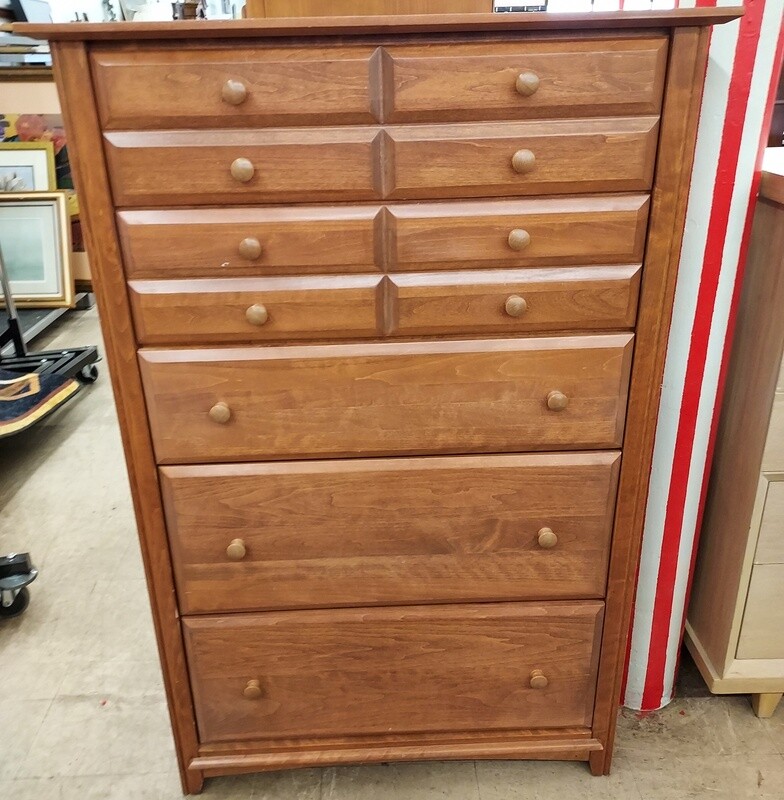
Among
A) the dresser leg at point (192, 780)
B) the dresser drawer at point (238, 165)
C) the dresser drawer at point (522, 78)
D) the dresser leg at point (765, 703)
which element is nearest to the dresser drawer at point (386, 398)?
the dresser drawer at point (238, 165)

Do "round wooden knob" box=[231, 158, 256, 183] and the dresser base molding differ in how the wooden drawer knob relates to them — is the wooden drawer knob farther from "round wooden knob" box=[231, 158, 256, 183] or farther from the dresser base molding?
the dresser base molding

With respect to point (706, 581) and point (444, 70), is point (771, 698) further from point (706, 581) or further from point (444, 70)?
point (444, 70)

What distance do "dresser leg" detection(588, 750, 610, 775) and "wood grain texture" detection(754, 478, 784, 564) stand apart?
0.49 meters

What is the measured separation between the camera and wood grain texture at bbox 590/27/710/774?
3.34 ft

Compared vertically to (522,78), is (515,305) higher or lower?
lower

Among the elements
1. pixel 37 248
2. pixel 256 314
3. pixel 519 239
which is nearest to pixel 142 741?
pixel 256 314

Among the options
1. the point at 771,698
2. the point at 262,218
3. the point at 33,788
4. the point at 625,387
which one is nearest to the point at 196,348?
the point at 262,218

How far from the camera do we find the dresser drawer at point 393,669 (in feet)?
4.36

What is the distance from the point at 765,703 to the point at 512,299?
1.12 metres

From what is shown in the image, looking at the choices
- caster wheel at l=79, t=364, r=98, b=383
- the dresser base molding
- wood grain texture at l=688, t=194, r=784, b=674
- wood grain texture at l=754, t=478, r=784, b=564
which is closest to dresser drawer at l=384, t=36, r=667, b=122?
wood grain texture at l=688, t=194, r=784, b=674

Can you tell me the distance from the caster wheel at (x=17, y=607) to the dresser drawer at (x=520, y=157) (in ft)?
5.09

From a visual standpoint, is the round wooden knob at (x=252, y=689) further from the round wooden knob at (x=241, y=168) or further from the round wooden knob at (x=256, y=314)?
the round wooden knob at (x=241, y=168)

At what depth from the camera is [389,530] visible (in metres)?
1.26

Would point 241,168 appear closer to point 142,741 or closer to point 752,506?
point 752,506
